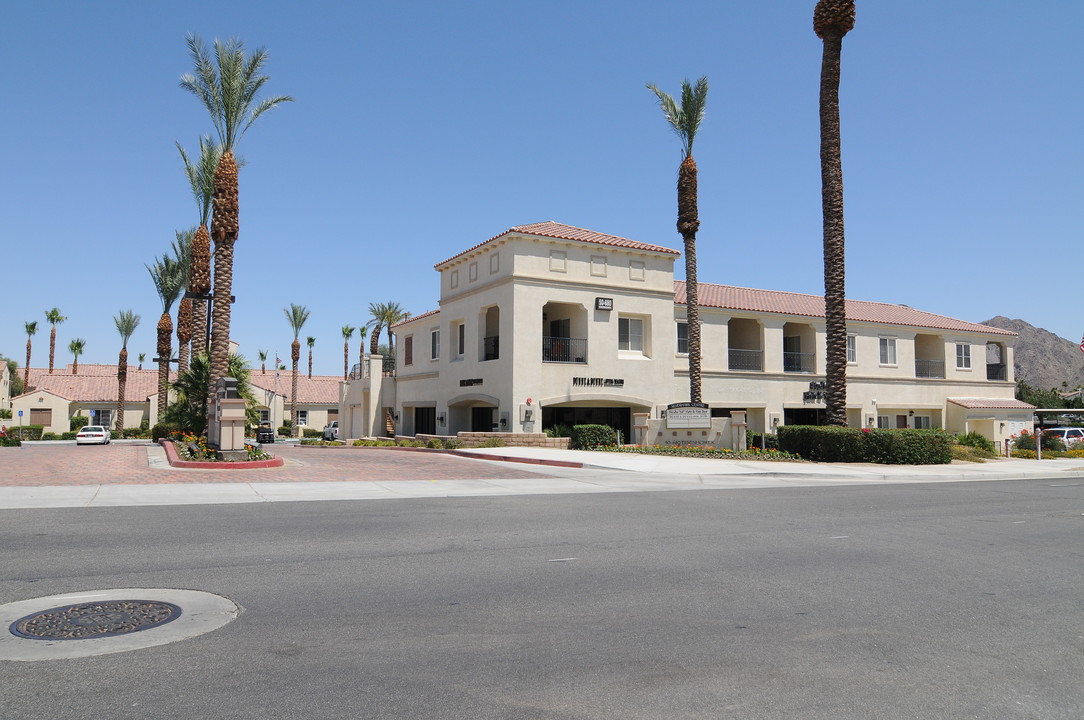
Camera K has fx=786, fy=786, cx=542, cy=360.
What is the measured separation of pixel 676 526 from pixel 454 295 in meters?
26.9

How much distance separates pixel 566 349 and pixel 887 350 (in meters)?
20.5

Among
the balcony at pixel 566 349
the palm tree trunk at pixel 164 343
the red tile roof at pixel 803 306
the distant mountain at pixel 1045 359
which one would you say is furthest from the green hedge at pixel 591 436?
the distant mountain at pixel 1045 359

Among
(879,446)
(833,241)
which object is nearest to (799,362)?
(833,241)

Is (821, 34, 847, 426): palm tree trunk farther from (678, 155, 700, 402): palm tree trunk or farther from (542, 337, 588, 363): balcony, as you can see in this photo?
(542, 337, 588, 363): balcony

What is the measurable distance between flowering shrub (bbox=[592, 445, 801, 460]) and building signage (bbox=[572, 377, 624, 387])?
3758 millimetres

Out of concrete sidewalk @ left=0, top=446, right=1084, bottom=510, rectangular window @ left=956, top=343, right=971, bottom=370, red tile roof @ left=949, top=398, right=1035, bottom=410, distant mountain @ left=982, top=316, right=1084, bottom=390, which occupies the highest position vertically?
distant mountain @ left=982, top=316, right=1084, bottom=390

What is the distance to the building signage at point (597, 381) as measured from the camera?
1297 inches

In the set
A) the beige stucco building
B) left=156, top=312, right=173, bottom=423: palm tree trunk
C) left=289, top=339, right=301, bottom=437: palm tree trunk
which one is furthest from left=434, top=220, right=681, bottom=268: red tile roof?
left=289, top=339, right=301, bottom=437: palm tree trunk

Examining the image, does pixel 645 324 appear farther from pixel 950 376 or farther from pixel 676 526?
pixel 676 526

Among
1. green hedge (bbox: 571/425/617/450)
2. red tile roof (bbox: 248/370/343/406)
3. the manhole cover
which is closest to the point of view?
the manhole cover

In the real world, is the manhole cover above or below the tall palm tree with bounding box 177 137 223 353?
below

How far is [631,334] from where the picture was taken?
3534 centimetres

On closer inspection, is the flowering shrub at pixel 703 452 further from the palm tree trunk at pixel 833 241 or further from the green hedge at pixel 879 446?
the palm tree trunk at pixel 833 241

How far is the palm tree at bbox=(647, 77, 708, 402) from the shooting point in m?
32.6
